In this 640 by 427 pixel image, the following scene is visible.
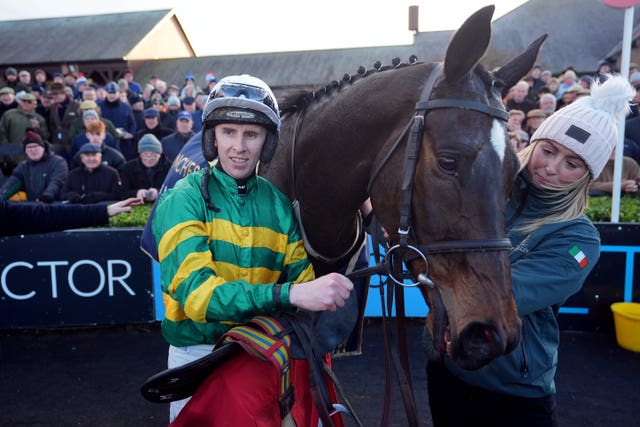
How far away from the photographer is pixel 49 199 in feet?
21.0

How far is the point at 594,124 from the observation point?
183cm

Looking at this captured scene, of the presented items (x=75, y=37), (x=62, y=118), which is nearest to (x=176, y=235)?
(x=62, y=118)

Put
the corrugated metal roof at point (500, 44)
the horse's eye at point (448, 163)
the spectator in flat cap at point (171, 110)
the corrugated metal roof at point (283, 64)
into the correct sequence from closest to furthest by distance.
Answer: the horse's eye at point (448, 163) → the spectator in flat cap at point (171, 110) → the corrugated metal roof at point (500, 44) → the corrugated metal roof at point (283, 64)

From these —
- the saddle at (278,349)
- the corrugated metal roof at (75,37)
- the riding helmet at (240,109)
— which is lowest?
the saddle at (278,349)

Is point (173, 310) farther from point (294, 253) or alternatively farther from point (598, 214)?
point (598, 214)

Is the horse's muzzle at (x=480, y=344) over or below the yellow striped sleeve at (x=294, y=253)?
below

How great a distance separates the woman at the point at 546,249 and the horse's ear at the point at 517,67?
276mm

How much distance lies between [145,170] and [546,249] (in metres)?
5.55

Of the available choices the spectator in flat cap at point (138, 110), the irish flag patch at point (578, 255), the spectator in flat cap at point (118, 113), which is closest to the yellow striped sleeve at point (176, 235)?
the irish flag patch at point (578, 255)

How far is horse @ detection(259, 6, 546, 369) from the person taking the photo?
1.42m

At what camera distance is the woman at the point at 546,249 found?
5.84 feet

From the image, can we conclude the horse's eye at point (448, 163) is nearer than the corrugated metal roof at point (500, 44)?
Yes

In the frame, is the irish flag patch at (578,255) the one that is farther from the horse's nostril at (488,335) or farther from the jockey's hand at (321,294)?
the jockey's hand at (321,294)

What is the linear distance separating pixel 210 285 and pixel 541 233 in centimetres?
125
